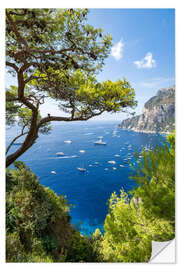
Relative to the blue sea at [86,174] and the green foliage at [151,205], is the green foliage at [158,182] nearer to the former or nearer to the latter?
the green foliage at [151,205]

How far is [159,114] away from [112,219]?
2459 mm

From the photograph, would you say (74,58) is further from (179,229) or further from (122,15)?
(179,229)

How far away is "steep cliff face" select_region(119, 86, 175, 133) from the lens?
6.23 ft

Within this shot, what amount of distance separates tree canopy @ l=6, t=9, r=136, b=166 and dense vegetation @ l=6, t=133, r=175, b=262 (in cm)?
86

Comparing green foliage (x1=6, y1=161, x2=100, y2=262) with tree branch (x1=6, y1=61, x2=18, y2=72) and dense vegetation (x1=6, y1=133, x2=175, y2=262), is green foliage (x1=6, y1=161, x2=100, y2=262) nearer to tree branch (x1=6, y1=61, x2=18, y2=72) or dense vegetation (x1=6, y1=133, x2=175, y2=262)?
dense vegetation (x1=6, y1=133, x2=175, y2=262)

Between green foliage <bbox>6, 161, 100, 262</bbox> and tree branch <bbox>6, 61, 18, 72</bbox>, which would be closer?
green foliage <bbox>6, 161, 100, 262</bbox>

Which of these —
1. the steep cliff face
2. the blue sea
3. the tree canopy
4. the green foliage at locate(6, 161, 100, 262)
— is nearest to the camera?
the tree canopy

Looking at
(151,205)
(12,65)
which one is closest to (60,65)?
(12,65)

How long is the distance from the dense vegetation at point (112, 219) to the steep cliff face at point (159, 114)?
0.42 metres

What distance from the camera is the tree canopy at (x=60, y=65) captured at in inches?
65.1

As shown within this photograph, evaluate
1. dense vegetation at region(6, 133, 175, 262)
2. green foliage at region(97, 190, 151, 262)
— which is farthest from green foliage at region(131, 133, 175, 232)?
green foliage at region(97, 190, 151, 262)

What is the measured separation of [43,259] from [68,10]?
379 cm

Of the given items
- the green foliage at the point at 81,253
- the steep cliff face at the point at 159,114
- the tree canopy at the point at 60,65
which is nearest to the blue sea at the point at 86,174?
the steep cliff face at the point at 159,114
